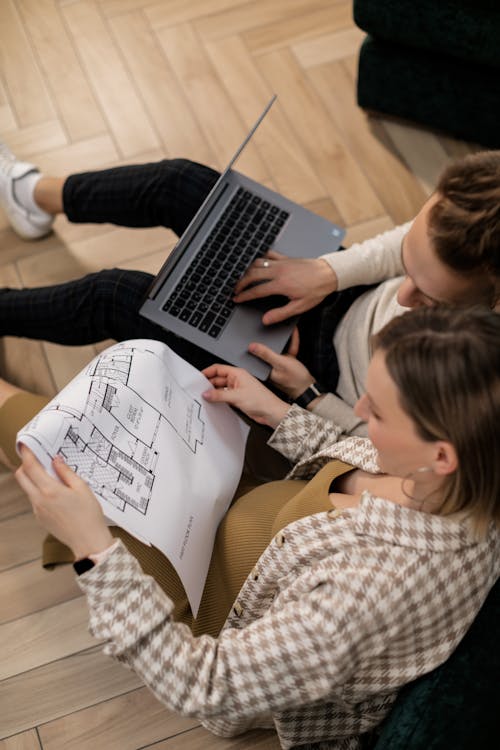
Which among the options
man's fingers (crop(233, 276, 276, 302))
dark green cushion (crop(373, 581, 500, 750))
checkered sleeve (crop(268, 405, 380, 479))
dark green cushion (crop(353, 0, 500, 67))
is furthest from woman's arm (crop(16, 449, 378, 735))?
dark green cushion (crop(353, 0, 500, 67))

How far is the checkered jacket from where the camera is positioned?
2.47ft

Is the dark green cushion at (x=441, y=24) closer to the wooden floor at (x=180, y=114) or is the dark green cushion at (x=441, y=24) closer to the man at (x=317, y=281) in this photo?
the wooden floor at (x=180, y=114)

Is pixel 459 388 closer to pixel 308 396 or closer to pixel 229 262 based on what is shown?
pixel 308 396

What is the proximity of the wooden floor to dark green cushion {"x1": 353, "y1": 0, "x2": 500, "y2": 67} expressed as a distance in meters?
0.27

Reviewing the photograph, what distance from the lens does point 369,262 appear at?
1.23m

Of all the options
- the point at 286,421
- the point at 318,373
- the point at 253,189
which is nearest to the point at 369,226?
the point at 253,189

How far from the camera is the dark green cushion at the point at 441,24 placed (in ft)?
5.03

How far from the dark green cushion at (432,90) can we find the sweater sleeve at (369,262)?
679 mm

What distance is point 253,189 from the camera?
1.35 metres

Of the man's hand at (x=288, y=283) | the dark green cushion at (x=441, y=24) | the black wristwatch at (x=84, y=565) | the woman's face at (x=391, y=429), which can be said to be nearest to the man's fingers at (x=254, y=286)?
the man's hand at (x=288, y=283)

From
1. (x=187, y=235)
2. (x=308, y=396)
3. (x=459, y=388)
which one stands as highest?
(x=459, y=388)

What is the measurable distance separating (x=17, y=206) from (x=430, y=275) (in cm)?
106

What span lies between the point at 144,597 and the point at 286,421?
39 centimetres

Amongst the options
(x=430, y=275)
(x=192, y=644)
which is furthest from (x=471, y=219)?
(x=192, y=644)
